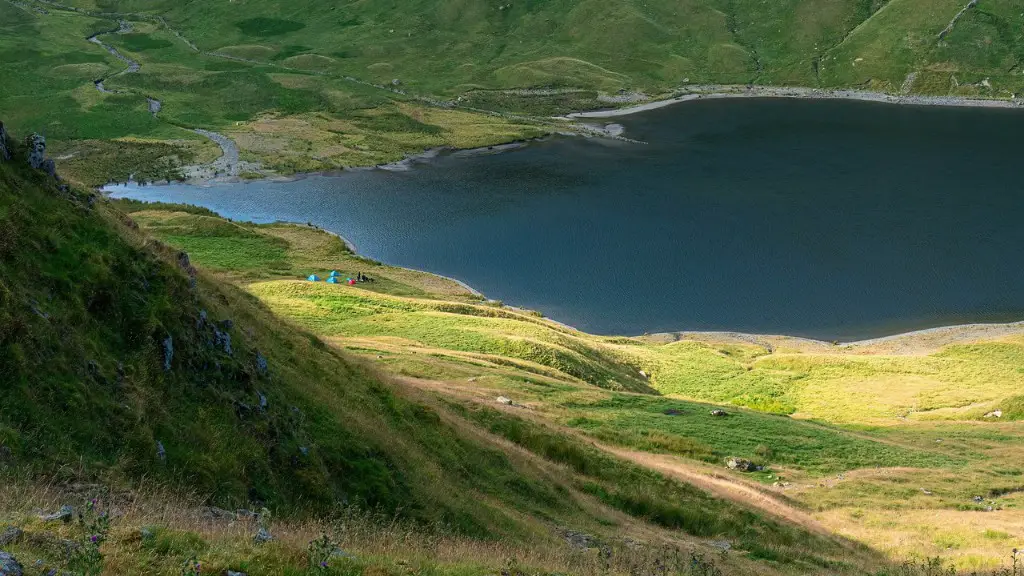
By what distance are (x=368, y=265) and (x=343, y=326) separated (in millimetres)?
36996

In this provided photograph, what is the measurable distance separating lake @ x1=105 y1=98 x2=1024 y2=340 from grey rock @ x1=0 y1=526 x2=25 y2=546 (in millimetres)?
76567

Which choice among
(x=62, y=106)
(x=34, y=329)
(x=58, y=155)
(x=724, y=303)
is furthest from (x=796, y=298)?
(x=62, y=106)

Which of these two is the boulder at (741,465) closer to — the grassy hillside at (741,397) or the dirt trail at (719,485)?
the grassy hillside at (741,397)

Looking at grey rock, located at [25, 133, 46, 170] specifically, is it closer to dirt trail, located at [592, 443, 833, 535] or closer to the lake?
dirt trail, located at [592, 443, 833, 535]

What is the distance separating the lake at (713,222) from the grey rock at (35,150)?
67.8m

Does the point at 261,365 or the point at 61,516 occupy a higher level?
the point at 61,516

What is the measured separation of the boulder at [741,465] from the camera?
136 feet

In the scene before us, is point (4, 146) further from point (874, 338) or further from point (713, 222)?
point (713, 222)

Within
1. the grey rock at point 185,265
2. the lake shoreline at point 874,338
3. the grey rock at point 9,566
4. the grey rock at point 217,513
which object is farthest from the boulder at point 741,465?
the lake shoreline at point 874,338

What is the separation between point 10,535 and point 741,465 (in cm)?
3629

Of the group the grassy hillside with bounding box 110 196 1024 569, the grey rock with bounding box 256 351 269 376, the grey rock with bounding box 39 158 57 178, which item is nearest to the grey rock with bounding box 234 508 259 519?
the grey rock with bounding box 256 351 269 376

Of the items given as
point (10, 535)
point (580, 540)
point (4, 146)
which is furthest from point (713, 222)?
point (10, 535)

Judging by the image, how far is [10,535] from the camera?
10.8 m

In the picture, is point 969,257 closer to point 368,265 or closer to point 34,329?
point 368,265
